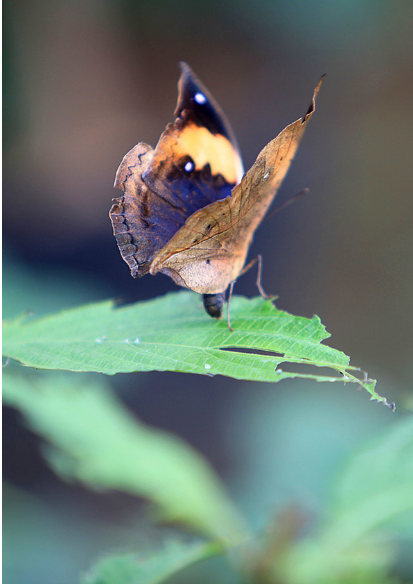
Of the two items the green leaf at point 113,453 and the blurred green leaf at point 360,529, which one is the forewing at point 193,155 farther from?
the blurred green leaf at point 360,529

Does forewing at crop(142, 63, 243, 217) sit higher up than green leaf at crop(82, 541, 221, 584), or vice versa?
forewing at crop(142, 63, 243, 217)

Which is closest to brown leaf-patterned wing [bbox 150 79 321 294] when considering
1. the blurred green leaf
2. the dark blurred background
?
the blurred green leaf

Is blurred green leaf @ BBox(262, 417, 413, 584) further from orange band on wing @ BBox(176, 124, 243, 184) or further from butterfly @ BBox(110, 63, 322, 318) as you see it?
orange band on wing @ BBox(176, 124, 243, 184)

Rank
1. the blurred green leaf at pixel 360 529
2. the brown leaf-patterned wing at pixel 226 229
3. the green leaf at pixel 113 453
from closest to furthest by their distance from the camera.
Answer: the brown leaf-patterned wing at pixel 226 229 → the blurred green leaf at pixel 360 529 → the green leaf at pixel 113 453

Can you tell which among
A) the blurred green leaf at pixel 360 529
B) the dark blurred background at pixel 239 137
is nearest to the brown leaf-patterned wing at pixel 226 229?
the blurred green leaf at pixel 360 529

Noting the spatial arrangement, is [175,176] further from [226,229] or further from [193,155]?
[226,229]

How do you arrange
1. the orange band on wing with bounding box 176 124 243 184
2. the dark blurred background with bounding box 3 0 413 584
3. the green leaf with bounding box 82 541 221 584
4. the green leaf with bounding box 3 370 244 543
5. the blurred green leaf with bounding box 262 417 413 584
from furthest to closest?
the dark blurred background with bounding box 3 0 413 584 < the green leaf with bounding box 3 370 244 543 < the orange band on wing with bounding box 176 124 243 184 < the blurred green leaf with bounding box 262 417 413 584 < the green leaf with bounding box 82 541 221 584

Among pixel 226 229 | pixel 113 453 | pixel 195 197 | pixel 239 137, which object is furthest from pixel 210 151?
pixel 239 137
